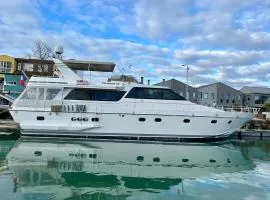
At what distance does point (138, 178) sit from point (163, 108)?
984cm

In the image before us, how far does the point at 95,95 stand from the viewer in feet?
67.9

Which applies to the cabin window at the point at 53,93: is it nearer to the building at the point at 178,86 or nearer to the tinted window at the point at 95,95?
the tinted window at the point at 95,95

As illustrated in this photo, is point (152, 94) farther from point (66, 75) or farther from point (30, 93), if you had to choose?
point (30, 93)

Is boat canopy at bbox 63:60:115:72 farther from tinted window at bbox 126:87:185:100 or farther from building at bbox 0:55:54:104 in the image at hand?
building at bbox 0:55:54:104

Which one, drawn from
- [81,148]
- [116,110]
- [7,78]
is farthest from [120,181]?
[7,78]

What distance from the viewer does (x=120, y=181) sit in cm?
1038

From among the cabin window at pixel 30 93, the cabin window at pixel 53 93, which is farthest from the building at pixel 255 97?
the cabin window at pixel 30 93

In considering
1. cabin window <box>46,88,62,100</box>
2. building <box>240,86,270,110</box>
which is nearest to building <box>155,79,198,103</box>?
building <box>240,86,270,110</box>

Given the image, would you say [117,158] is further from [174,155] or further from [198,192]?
[198,192]

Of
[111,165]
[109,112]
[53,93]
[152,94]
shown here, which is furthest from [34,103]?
[111,165]

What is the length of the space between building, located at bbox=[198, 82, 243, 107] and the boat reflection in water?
4412 cm

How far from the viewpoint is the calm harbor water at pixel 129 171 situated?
9.11 m

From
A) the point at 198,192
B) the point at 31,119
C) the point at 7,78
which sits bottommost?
the point at 198,192

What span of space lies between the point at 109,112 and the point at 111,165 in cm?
761
